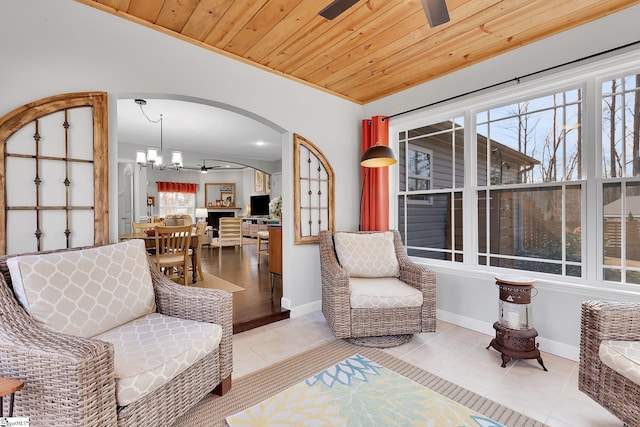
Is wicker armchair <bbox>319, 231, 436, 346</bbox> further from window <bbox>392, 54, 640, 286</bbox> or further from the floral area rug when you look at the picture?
window <bbox>392, 54, 640, 286</bbox>

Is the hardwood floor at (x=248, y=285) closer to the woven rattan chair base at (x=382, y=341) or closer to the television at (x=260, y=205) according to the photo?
the woven rattan chair base at (x=382, y=341)

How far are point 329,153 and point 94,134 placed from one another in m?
2.23

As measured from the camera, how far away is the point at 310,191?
3340mm

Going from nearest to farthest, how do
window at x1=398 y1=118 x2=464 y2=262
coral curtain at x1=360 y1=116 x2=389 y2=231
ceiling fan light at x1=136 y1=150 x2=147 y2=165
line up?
window at x1=398 y1=118 x2=464 y2=262, coral curtain at x1=360 y1=116 x2=389 y2=231, ceiling fan light at x1=136 y1=150 x2=147 y2=165

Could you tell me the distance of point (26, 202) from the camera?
181cm

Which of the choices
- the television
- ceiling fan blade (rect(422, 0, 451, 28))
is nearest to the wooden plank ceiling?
ceiling fan blade (rect(422, 0, 451, 28))

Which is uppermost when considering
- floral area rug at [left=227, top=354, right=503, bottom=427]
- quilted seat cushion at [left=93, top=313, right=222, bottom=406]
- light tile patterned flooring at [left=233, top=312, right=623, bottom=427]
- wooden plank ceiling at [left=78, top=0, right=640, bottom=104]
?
wooden plank ceiling at [left=78, top=0, right=640, bottom=104]

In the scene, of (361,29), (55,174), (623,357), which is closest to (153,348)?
(55,174)

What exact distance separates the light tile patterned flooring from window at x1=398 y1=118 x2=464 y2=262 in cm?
86

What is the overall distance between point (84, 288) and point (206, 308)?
25.2 inches

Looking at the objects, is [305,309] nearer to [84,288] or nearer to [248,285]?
[248,285]

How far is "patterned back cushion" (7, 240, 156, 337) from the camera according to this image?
1.43m

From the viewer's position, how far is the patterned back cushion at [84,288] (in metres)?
1.43

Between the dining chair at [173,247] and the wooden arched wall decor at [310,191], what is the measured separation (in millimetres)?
1687
